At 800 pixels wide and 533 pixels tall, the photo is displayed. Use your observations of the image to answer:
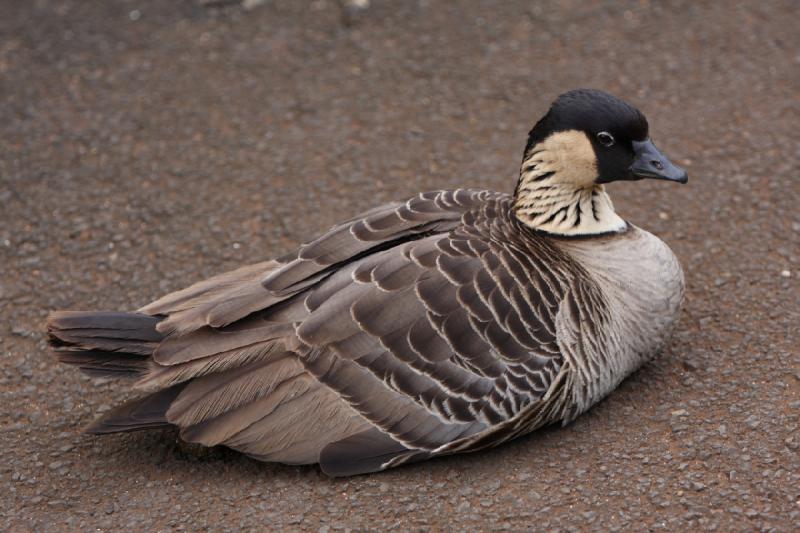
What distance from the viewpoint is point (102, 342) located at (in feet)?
15.9

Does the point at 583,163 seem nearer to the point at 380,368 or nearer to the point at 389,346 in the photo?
the point at 389,346

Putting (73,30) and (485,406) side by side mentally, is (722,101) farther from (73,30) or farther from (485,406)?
(73,30)

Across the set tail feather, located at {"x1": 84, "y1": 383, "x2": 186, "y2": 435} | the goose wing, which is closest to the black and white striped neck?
the goose wing

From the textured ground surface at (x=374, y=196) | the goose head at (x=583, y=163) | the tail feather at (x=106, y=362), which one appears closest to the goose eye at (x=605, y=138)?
the goose head at (x=583, y=163)

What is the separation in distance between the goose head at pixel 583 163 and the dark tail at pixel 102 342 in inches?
81.7

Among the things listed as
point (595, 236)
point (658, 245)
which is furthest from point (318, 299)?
point (658, 245)

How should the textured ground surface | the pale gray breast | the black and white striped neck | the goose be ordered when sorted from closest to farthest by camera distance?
the textured ground surface → the goose → the pale gray breast → the black and white striped neck

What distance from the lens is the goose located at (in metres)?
4.76

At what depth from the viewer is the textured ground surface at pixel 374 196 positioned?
4.66 m

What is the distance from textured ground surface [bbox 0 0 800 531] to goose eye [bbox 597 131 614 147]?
4.20 feet

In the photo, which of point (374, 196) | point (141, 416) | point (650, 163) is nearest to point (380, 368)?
point (141, 416)

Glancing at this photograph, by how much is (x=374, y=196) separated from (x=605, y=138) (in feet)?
7.78

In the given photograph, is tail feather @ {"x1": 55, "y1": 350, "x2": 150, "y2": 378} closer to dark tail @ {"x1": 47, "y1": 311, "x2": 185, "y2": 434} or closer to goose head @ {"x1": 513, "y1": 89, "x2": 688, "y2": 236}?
dark tail @ {"x1": 47, "y1": 311, "x2": 185, "y2": 434}

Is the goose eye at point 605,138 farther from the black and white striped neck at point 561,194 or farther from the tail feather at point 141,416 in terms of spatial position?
the tail feather at point 141,416
